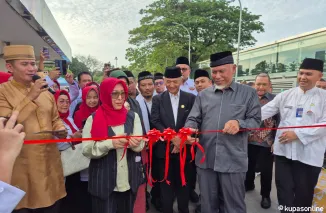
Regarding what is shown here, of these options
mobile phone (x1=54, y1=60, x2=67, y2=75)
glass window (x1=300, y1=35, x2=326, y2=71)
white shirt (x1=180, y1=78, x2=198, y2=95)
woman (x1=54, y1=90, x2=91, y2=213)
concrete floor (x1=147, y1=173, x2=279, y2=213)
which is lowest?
concrete floor (x1=147, y1=173, x2=279, y2=213)

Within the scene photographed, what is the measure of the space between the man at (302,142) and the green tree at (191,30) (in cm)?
2196

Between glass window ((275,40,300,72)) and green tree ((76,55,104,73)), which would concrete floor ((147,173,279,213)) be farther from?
green tree ((76,55,104,73))

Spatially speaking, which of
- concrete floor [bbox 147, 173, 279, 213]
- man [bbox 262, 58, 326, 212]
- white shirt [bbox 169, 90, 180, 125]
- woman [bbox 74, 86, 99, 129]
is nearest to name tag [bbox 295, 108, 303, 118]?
man [bbox 262, 58, 326, 212]

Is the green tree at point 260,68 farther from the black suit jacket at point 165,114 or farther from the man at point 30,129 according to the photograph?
the man at point 30,129

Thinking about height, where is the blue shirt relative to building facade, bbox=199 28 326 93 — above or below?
below

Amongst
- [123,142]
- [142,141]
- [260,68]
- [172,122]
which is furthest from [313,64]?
[260,68]

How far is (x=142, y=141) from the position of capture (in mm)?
2223

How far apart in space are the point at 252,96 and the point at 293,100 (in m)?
0.79

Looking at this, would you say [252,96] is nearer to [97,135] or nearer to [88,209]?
[97,135]

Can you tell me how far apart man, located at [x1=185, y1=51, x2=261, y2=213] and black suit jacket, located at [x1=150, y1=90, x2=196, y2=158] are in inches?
21.3

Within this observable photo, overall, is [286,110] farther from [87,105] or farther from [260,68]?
[260,68]

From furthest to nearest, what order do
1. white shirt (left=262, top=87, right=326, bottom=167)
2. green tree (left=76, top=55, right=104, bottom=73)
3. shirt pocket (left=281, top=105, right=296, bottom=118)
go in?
green tree (left=76, top=55, right=104, bottom=73) → shirt pocket (left=281, top=105, right=296, bottom=118) → white shirt (left=262, top=87, right=326, bottom=167)

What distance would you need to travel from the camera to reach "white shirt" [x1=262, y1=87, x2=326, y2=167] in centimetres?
261

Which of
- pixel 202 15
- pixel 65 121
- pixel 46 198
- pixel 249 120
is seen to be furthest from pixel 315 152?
pixel 202 15
